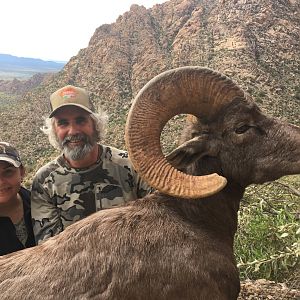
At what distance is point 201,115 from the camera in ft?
15.6

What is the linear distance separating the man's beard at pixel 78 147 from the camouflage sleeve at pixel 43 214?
46cm

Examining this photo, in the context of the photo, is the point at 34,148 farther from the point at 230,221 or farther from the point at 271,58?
the point at 230,221

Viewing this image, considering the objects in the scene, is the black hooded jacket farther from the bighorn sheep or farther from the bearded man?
the bighorn sheep

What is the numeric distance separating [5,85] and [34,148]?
77.6m

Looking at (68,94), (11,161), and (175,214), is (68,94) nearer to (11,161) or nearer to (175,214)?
(11,161)

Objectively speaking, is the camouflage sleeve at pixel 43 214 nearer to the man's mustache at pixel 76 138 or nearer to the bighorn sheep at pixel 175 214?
the man's mustache at pixel 76 138

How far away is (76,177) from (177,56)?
3992cm

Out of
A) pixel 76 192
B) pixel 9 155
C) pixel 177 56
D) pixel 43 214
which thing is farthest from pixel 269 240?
pixel 177 56

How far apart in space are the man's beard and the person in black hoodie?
21.4 inches

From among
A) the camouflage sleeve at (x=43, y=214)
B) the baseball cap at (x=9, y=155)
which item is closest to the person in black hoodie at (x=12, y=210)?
the baseball cap at (x=9, y=155)

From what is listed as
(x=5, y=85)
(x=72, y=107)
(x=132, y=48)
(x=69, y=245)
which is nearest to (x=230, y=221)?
(x=69, y=245)

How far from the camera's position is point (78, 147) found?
5910 millimetres

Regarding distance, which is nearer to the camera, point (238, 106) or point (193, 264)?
point (193, 264)

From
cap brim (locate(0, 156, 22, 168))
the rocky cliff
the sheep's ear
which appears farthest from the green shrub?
the rocky cliff
